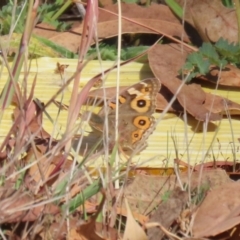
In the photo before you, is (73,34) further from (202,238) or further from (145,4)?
(202,238)

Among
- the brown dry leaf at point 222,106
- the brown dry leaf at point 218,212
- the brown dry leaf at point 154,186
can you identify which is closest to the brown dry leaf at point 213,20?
the brown dry leaf at point 222,106

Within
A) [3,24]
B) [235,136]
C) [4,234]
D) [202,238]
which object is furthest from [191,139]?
[3,24]

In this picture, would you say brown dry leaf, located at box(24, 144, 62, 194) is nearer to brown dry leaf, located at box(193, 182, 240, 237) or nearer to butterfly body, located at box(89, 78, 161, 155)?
brown dry leaf, located at box(193, 182, 240, 237)

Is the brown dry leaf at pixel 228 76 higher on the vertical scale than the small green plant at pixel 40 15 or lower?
lower

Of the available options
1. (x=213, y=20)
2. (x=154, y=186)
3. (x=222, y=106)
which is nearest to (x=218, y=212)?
(x=154, y=186)

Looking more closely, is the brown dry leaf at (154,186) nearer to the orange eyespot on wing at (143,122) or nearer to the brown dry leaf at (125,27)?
the orange eyespot on wing at (143,122)

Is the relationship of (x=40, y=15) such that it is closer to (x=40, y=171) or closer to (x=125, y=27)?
(x=125, y=27)

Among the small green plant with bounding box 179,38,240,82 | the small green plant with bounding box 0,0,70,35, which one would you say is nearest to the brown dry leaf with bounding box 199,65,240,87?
the small green plant with bounding box 179,38,240,82
